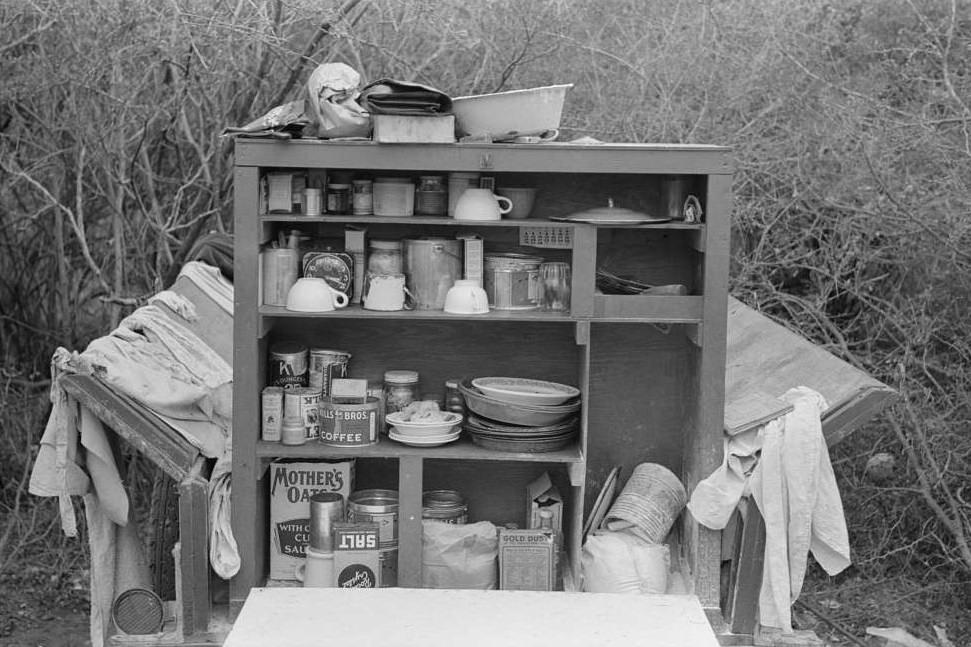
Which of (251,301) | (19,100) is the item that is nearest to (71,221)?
(19,100)

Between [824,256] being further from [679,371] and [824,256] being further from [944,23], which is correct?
[679,371]

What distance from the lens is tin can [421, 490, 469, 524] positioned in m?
4.29

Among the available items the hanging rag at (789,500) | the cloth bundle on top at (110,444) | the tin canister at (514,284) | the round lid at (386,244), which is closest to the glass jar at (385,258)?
the round lid at (386,244)

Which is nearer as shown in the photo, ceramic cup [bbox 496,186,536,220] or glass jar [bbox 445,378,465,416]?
ceramic cup [bbox 496,186,536,220]

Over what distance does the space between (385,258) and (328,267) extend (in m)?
0.20

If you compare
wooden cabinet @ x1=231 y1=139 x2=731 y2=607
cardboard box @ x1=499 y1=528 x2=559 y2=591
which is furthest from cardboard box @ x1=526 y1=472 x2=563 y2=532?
cardboard box @ x1=499 y1=528 x2=559 y2=591

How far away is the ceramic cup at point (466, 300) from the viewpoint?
3.94m

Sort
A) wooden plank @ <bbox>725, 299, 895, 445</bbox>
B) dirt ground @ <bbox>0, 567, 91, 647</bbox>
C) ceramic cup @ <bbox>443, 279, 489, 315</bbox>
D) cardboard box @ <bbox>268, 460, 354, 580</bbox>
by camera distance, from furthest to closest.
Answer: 1. dirt ground @ <bbox>0, 567, 91, 647</bbox>
2. cardboard box @ <bbox>268, 460, 354, 580</bbox>
3. ceramic cup @ <bbox>443, 279, 489, 315</bbox>
4. wooden plank @ <bbox>725, 299, 895, 445</bbox>

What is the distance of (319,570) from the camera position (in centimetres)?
405

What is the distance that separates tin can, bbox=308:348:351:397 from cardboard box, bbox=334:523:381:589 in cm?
52

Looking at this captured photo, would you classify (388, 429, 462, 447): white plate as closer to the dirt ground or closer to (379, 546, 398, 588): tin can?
(379, 546, 398, 588): tin can

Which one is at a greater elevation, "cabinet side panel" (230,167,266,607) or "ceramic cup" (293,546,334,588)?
"cabinet side panel" (230,167,266,607)

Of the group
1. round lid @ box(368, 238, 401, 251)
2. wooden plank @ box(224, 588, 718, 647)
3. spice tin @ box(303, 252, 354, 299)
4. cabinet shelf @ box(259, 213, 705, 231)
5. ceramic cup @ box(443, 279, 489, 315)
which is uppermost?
cabinet shelf @ box(259, 213, 705, 231)

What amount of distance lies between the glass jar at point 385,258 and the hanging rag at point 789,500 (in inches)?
50.6
